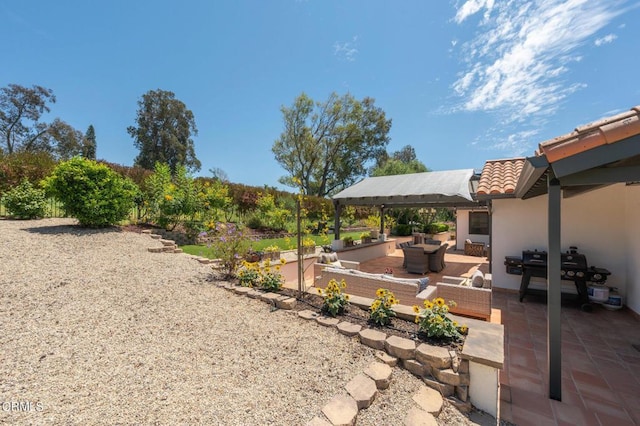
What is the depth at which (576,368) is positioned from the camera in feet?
11.2

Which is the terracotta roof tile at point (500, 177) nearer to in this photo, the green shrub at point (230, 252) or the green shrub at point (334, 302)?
the green shrub at point (334, 302)

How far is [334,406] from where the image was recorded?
6.85 feet

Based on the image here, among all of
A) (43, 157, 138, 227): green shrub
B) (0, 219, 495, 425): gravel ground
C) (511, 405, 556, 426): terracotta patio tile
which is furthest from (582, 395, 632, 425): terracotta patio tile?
(43, 157, 138, 227): green shrub

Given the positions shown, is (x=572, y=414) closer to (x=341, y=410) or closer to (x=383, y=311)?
(x=383, y=311)

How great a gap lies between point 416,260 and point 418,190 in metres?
2.37

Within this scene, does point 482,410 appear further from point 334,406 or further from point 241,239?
point 241,239

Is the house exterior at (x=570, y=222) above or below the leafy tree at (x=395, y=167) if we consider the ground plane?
below

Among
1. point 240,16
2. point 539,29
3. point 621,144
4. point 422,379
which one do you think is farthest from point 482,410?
point 240,16

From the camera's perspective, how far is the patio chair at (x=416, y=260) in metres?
8.48

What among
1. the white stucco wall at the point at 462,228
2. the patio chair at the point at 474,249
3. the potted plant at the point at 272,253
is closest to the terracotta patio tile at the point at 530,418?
the potted plant at the point at 272,253

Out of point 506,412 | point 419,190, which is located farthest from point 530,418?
point 419,190

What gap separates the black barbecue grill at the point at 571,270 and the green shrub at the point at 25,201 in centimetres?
1341

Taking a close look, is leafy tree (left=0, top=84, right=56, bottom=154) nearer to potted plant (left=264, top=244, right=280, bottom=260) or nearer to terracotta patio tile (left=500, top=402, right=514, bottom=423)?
potted plant (left=264, top=244, right=280, bottom=260)

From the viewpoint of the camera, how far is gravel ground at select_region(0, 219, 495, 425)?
1949 mm
